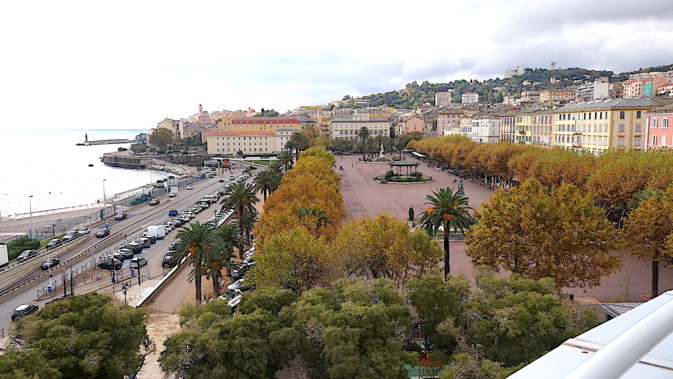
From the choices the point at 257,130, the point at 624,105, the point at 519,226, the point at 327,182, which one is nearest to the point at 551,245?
the point at 519,226

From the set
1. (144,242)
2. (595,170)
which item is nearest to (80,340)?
(144,242)

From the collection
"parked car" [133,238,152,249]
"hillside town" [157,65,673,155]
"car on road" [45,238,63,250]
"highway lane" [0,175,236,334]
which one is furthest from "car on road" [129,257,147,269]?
"hillside town" [157,65,673,155]

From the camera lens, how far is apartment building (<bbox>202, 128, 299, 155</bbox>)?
14500 centimetres

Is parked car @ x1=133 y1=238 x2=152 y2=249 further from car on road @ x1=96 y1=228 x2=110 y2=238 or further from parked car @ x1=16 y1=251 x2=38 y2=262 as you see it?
parked car @ x1=16 y1=251 x2=38 y2=262

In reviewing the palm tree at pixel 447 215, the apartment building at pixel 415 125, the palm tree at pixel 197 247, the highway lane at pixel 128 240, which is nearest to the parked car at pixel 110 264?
the highway lane at pixel 128 240

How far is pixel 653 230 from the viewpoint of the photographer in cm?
2381

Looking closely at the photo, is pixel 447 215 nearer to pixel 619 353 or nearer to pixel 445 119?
pixel 619 353

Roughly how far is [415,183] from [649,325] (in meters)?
68.6

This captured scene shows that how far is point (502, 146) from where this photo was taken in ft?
208

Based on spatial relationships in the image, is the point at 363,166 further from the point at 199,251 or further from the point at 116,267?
the point at 199,251

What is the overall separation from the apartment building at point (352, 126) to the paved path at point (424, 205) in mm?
35983

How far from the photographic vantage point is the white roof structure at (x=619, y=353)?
2.33 m

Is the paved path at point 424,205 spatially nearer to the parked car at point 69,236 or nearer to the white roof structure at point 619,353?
the white roof structure at point 619,353

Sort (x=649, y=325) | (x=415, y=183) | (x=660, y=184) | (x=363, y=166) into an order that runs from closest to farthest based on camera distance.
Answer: (x=649, y=325)
(x=660, y=184)
(x=415, y=183)
(x=363, y=166)
